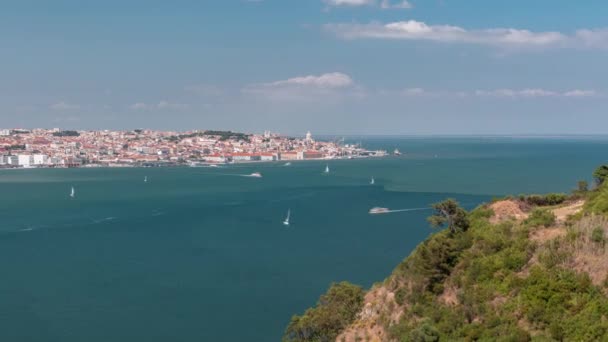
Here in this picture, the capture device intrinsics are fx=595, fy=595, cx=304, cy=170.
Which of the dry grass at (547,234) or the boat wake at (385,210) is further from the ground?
the dry grass at (547,234)

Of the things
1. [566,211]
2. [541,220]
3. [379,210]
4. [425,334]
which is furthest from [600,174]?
[379,210]

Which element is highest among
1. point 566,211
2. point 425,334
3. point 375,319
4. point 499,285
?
point 566,211

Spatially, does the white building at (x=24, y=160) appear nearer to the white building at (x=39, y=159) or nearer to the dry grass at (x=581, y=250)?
the white building at (x=39, y=159)

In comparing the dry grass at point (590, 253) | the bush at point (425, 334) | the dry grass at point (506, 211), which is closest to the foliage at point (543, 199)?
the dry grass at point (506, 211)

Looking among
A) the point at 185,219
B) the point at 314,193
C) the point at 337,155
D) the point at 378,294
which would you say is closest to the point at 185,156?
the point at 337,155

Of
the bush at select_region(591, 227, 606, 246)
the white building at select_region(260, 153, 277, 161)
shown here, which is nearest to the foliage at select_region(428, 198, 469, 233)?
the bush at select_region(591, 227, 606, 246)

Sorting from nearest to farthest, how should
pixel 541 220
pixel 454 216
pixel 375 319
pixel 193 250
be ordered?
pixel 541 220 < pixel 375 319 < pixel 454 216 < pixel 193 250

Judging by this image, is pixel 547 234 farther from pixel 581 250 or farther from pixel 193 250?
pixel 193 250
